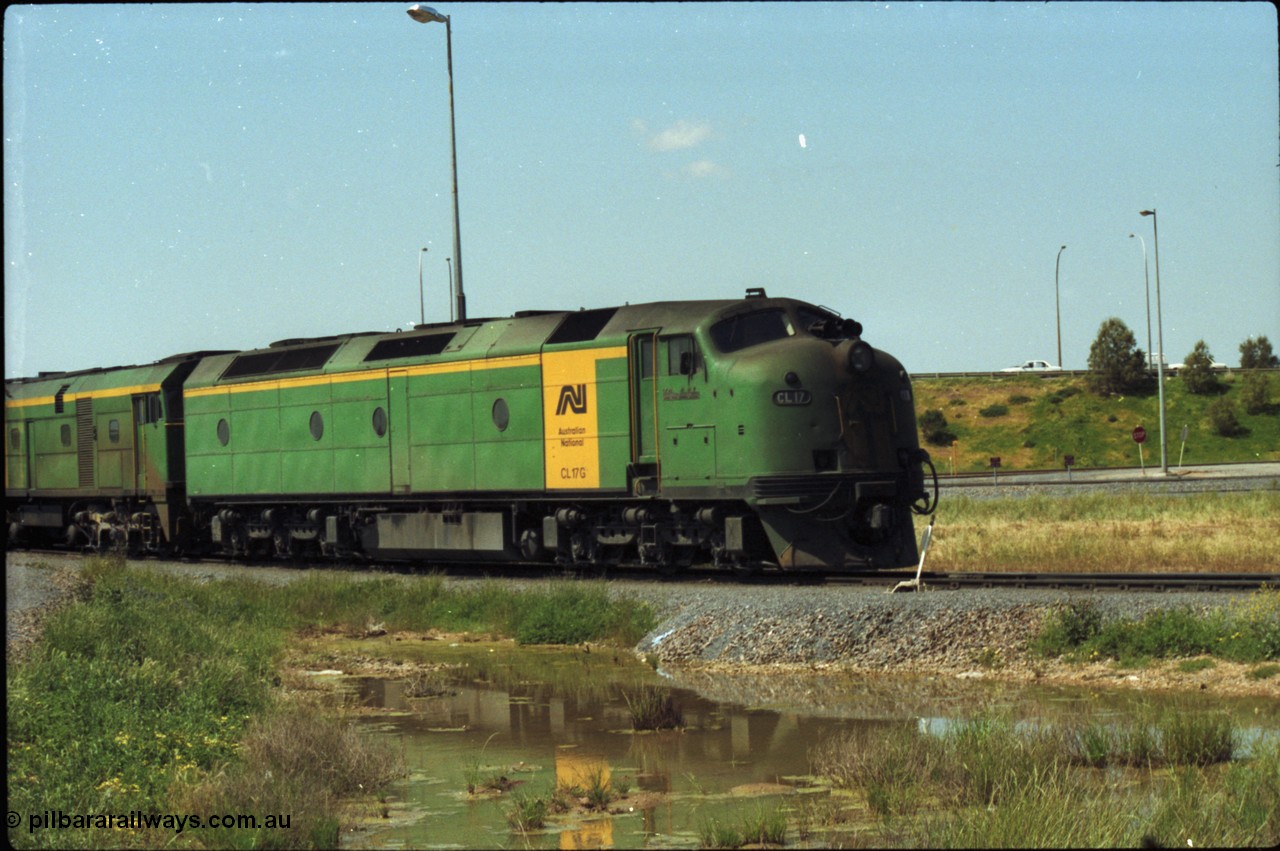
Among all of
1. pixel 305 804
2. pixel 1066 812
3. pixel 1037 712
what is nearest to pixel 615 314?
pixel 1037 712

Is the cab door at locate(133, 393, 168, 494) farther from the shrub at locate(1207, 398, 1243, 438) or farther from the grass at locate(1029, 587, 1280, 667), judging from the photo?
the shrub at locate(1207, 398, 1243, 438)

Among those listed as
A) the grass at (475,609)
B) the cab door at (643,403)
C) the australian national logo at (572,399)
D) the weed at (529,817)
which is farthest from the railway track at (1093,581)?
the weed at (529,817)

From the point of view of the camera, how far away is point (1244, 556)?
26.1m

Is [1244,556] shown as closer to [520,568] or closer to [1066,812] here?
[520,568]

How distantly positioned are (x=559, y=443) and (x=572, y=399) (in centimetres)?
86

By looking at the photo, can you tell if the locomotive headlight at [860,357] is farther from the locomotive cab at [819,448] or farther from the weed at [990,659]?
the weed at [990,659]

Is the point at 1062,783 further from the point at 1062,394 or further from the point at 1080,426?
the point at 1062,394

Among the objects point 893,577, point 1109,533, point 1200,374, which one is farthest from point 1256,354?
point 893,577

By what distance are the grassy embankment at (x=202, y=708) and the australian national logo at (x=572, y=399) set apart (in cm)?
326

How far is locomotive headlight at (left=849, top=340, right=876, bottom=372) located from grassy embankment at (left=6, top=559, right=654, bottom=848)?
16.2 feet

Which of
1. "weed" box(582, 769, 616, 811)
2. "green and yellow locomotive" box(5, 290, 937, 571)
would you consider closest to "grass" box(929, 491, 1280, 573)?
"green and yellow locomotive" box(5, 290, 937, 571)

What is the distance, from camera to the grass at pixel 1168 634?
51.5 feet

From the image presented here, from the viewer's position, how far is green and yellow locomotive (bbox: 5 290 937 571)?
2186 cm

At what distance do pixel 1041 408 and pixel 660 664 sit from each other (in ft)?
229
